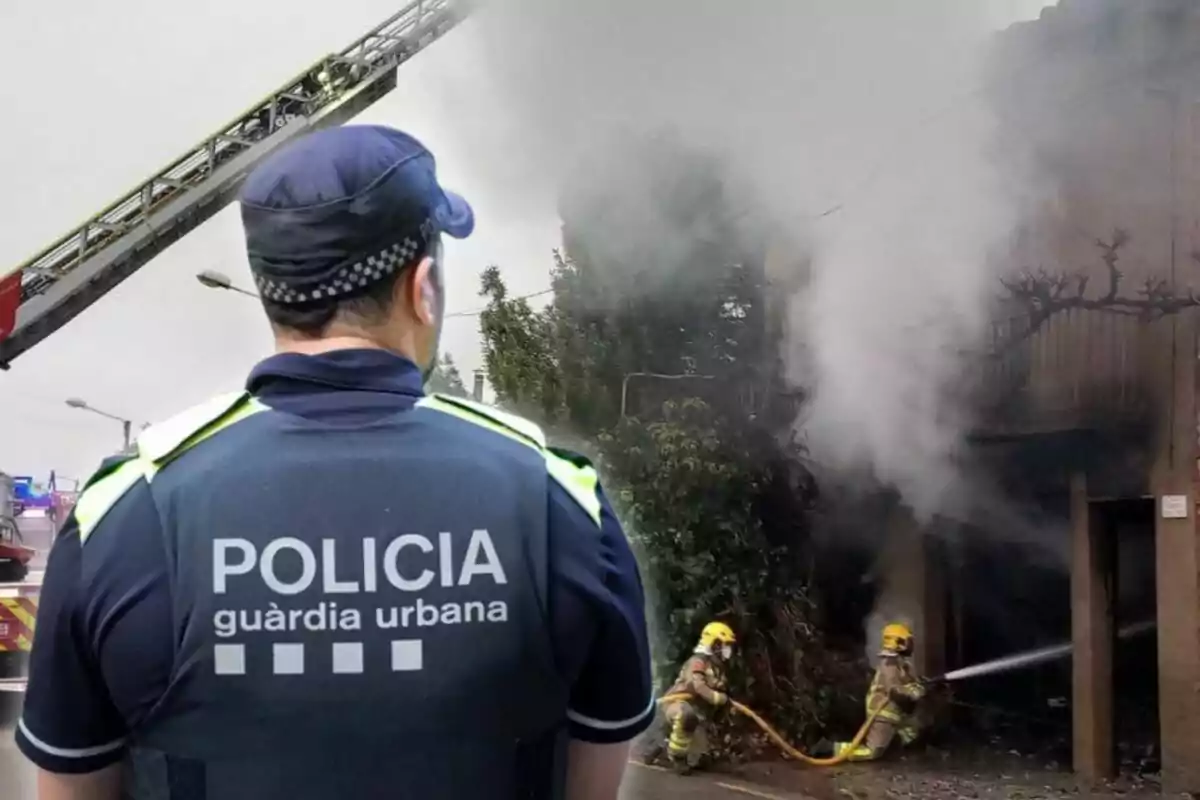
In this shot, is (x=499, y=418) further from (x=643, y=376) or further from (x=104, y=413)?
(x=643, y=376)

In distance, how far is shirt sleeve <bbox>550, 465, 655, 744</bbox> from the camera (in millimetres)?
879

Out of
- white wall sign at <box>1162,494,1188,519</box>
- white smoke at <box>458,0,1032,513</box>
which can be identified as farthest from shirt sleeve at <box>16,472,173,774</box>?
white wall sign at <box>1162,494,1188,519</box>

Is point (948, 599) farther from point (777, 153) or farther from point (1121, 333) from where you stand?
point (777, 153)

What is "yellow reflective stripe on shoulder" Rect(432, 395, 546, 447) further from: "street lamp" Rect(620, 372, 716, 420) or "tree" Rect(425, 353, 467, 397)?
"street lamp" Rect(620, 372, 716, 420)

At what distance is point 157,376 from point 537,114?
1024mm

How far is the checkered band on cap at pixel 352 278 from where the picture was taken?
91 cm

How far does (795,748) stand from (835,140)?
1484 millimetres

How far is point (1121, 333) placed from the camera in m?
3.19

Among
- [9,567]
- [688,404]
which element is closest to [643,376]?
[688,404]

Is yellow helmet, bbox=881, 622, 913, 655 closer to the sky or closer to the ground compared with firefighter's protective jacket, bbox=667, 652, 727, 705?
closer to the sky

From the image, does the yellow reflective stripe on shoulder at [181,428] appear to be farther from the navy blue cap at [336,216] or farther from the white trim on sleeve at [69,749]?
the white trim on sleeve at [69,749]

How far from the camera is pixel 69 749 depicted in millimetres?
882

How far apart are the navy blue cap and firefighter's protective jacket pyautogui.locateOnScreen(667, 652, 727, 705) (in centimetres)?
243

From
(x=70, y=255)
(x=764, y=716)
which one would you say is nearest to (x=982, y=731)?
(x=764, y=716)
